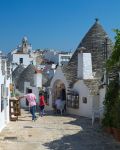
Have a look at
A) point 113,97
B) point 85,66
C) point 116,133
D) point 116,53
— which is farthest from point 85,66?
point 116,133

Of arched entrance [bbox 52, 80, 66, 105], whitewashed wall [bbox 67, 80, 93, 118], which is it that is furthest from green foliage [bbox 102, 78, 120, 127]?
arched entrance [bbox 52, 80, 66, 105]

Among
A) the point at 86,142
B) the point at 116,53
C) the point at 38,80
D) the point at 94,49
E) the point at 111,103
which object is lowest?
the point at 86,142

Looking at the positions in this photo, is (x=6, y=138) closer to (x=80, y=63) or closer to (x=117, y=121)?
(x=117, y=121)

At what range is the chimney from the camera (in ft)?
81.1

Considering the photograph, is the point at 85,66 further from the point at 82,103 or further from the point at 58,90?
the point at 58,90

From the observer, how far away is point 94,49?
89.4 feet

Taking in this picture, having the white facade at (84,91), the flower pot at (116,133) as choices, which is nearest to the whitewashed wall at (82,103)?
the white facade at (84,91)

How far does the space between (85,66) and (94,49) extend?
2.72 metres

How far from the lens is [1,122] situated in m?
16.8

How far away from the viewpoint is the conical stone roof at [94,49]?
26391mm

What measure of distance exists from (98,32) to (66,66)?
138 inches

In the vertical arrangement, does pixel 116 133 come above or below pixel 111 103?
below

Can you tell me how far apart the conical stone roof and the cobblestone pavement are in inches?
292

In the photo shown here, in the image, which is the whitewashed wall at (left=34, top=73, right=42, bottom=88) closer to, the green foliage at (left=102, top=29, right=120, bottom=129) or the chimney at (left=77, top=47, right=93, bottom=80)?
the chimney at (left=77, top=47, right=93, bottom=80)
